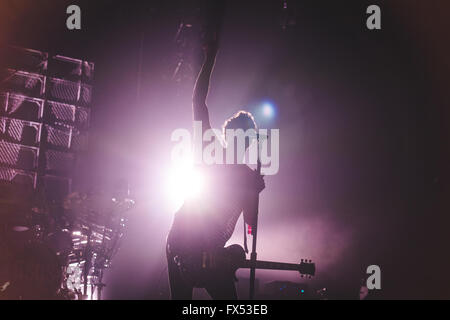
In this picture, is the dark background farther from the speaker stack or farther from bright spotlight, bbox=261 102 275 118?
the speaker stack

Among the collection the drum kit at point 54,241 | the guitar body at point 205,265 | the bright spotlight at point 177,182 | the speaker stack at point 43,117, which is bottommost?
the drum kit at point 54,241

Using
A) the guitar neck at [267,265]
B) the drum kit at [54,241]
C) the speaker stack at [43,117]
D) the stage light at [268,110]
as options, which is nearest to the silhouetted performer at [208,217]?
the guitar neck at [267,265]

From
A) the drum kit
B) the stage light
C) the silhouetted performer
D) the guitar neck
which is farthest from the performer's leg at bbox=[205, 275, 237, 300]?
the stage light

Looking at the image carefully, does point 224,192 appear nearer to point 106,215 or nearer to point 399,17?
point 106,215

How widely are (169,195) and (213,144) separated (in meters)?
9.20

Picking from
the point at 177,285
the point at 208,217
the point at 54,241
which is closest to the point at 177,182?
the point at 54,241

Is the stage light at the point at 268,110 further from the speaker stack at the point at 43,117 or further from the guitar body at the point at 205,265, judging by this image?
the guitar body at the point at 205,265

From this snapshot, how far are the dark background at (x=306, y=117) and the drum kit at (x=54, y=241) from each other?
2579mm

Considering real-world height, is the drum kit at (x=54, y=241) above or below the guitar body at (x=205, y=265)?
below

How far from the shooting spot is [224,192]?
250 centimetres

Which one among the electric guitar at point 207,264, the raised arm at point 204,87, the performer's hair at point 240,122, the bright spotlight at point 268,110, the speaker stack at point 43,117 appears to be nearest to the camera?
the electric guitar at point 207,264

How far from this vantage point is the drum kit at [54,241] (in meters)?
5.54

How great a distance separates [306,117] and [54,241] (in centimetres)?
662
